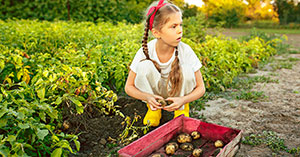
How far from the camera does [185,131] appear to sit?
8.16ft

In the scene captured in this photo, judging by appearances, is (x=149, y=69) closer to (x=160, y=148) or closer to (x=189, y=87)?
(x=189, y=87)

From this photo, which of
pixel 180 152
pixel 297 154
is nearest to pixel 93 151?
pixel 180 152

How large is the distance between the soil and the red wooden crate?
25cm

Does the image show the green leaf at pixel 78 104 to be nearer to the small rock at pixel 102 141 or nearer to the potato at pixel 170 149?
the small rock at pixel 102 141

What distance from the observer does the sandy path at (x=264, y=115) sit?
8.49 feet

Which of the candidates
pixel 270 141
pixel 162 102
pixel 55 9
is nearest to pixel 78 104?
pixel 162 102

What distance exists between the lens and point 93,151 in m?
2.31

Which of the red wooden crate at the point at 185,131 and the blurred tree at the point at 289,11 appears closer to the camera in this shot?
the red wooden crate at the point at 185,131

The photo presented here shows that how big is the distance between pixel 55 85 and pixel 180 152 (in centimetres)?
120

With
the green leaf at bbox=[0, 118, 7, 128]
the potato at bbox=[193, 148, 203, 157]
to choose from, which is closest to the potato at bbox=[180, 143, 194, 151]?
the potato at bbox=[193, 148, 203, 157]

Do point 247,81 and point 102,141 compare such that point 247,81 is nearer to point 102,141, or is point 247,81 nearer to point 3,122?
point 102,141

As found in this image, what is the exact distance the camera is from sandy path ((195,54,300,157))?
2.59 metres

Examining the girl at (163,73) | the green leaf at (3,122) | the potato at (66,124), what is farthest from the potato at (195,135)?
the green leaf at (3,122)

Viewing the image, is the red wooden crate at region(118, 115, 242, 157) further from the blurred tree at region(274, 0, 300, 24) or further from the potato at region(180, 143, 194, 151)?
the blurred tree at region(274, 0, 300, 24)
